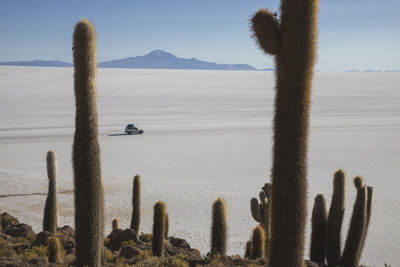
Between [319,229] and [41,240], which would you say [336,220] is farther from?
[41,240]

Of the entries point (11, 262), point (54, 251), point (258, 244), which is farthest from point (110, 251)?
point (258, 244)

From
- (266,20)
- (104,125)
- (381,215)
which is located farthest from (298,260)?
(104,125)

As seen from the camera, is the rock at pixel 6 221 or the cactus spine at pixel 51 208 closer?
the cactus spine at pixel 51 208

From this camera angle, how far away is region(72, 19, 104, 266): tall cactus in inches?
283

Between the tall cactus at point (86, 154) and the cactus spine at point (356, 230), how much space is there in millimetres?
5730

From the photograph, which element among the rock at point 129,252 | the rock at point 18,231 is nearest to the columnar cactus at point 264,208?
the rock at point 129,252

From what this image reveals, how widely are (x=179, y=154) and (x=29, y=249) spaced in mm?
18789

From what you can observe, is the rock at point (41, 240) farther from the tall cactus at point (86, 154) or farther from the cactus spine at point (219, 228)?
the cactus spine at point (219, 228)

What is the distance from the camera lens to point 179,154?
28703mm

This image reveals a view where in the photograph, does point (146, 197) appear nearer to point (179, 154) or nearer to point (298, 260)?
point (179, 154)

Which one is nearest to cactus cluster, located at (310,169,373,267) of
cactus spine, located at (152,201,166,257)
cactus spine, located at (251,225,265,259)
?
cactus spine, located at (251,225,265,259)

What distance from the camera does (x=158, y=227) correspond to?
10.2 m

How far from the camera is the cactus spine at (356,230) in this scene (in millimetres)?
9930

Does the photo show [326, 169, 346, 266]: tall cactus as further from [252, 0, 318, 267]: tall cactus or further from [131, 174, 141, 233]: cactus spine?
[131, 174, 141, 233]: cactus spine
